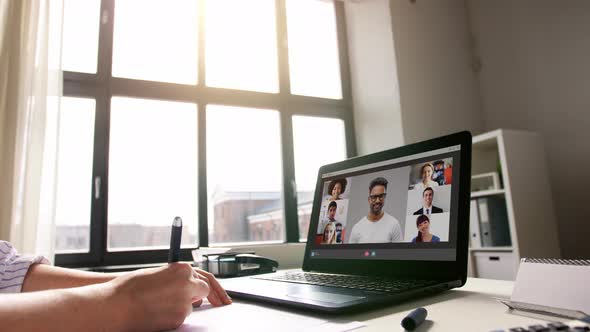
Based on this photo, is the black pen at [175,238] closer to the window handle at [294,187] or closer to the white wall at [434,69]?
the window handle at [294,187]

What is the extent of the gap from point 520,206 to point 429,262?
1.62 m

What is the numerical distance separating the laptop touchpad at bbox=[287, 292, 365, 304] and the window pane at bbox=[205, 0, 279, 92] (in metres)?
2.00

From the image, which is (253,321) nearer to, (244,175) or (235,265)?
(235,265)

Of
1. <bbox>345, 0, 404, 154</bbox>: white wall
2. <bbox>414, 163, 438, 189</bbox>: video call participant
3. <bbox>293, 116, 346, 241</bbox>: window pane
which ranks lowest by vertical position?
<bbox>414, 163, 438, 189</bbox>: video call participant

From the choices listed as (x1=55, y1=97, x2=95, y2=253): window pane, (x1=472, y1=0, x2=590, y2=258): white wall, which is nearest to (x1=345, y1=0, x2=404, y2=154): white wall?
(x1=472, y1=0, x2=590, y2=258): white wall

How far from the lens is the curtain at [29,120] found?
1.62m

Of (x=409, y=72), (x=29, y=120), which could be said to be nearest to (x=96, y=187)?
(x=29, y=120)

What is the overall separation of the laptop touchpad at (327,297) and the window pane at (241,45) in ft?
6.55

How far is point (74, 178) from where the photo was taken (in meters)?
2.00

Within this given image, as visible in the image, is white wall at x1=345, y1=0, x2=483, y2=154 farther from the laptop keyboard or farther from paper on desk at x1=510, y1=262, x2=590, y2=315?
paper on desk at x1=510, y1=262, x2=590, y2=315

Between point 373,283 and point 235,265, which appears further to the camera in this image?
point 235,265

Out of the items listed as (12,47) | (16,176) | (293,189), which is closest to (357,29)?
(293,189)

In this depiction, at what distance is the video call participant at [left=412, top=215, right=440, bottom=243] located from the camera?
73 cm

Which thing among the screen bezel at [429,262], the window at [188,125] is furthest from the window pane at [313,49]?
the screen bezel at [429,262]
